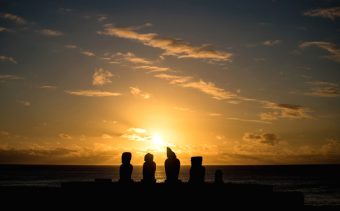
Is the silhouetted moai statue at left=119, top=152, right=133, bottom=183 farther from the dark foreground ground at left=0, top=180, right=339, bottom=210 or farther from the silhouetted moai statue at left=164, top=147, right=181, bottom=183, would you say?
the silhouetted moai statue at left=164, top=147, right=181, bottom=183

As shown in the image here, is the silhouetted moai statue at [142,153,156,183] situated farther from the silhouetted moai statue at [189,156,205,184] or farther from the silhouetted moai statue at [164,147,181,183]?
the silhouetted moai statue at [189,156,205,184]

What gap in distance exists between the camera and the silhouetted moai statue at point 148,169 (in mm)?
30453

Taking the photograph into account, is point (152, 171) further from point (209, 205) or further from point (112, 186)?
point (209, 205)

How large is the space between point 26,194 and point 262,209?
1411cm

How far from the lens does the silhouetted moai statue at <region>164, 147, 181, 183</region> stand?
30.1 metres

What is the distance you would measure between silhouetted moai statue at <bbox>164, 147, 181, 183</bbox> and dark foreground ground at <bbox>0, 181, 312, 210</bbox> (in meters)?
1.02

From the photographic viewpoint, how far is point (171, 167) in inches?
1199

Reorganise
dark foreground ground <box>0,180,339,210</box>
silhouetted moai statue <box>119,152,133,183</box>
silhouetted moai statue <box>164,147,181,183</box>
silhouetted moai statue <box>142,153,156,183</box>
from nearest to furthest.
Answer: dark foreground ground <box>0,180,339,210</box>, silhouetted moai statue <box>164,147,181,183</box>, silhouetted moai statue <box>142,153,156,183</box>, silhouetted moai statue <box>119,152,133,183</box>

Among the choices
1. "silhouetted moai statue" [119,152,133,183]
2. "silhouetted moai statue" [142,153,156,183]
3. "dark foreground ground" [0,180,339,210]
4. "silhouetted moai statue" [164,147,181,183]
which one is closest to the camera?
"dark foreground ground" [0,180,339,210]

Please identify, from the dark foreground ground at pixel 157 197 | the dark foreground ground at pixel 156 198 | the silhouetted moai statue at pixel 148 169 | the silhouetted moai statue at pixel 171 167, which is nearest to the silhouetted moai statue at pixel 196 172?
the silhouetted moai statue at pixel 171 167

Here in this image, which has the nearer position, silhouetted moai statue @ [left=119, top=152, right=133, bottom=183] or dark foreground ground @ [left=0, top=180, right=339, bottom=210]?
dark foreground ground @ [left=0, top=180, right=339, bottom=210]

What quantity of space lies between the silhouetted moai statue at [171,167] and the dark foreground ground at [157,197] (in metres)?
1.02

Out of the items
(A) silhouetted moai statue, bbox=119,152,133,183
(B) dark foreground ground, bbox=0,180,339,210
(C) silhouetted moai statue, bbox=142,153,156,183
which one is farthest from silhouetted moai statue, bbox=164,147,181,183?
(A) silhouetted moai statue, bbox=119,152,133,183

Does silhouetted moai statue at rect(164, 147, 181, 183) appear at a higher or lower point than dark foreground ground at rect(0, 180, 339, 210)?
higher
